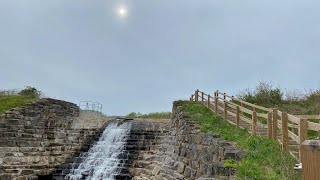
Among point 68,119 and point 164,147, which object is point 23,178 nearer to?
point 164,147

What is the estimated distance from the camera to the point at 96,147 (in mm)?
19297

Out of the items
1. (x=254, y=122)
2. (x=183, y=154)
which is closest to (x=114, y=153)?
(x=183, y=154)

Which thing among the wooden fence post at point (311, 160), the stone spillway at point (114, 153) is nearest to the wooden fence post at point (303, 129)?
the wooden fence post at point (311, 160)

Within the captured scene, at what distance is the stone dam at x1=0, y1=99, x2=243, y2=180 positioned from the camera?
1412 centimetres

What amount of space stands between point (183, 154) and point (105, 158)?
17.3 feet

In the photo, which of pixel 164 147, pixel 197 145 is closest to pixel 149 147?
pixel 164 147

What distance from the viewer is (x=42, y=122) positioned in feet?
69.0

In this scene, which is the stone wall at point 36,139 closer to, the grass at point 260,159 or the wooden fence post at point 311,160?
the grass at point 260,159

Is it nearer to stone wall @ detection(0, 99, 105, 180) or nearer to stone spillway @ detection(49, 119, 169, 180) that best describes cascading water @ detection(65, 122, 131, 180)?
stone spillway @ detection(49, 119, 169, 180)

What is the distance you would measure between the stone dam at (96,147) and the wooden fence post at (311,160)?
355 inches

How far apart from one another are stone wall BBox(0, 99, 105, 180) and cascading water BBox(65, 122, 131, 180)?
3.63ft

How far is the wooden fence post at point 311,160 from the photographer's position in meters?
2.08

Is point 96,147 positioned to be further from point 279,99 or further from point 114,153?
point 279,99

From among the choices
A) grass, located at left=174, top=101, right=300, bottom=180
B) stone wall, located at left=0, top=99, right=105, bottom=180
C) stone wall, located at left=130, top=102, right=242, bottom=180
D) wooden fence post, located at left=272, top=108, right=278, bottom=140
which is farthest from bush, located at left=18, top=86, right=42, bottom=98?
wooden fence post, located at left=272, top=108, right=278, bottom=140
